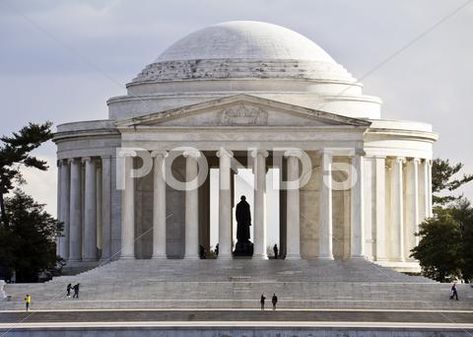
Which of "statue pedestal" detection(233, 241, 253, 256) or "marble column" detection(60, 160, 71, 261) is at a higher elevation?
"marble column" detection(60, 160, 71, 261)

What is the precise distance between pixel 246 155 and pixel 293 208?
6.95m

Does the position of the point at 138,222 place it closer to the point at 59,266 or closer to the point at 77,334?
the point at 59,266

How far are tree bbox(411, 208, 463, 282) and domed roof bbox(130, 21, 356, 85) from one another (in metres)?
15.0

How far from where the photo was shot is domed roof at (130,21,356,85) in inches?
6678

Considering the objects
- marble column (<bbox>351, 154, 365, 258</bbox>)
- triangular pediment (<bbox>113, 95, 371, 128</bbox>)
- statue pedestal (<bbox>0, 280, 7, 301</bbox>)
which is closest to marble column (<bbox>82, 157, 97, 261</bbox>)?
triangular pediment (<bbox>113, 95, 371, 128</bbox>)

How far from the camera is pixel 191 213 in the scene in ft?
537

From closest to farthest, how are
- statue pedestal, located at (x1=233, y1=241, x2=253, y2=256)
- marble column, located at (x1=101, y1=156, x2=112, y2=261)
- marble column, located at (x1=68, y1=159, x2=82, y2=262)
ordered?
statue pedestal, located at (x1=233, y1=241, x2=253, y2=256) → marble column, located at (x1=101, y1=156, x2=112, y2=261) → marble column, located at (x1=68, y1=159, x2=82, y2=262)

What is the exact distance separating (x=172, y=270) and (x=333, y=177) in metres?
16.5

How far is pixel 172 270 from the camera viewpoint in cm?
16000

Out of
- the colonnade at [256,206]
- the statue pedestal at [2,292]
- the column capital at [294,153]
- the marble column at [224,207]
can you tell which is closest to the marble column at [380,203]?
the colonnade at [256,206]

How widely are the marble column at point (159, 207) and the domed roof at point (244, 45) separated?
11705mm

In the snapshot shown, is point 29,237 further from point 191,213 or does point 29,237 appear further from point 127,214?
point 191,213

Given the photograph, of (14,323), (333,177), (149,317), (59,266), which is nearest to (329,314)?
(149,317)

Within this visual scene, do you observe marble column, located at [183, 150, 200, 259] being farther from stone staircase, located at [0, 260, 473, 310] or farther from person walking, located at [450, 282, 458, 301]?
person walking, located at [450, 282, 458, 301]
